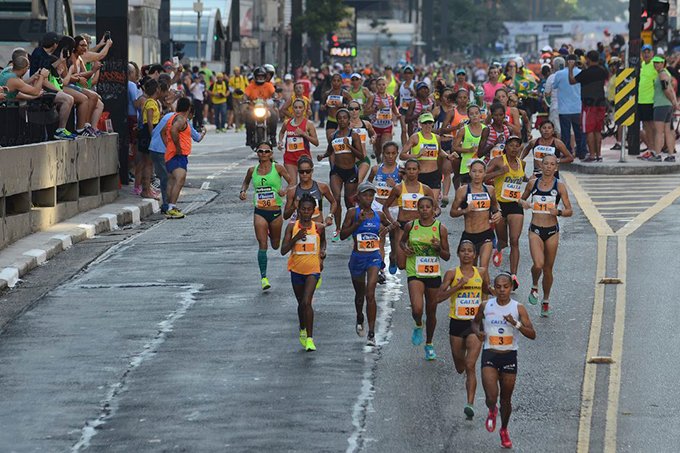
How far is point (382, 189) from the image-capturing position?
1834 centimetres

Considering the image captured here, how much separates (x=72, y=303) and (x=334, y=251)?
4.46 metres

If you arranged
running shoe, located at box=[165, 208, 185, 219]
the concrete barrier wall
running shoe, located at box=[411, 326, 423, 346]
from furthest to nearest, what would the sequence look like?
running shoe, located at box=[165, 208, 185, 219], the concrete barrier wall, running shoe, located at box=[411, 326, 423, 346]

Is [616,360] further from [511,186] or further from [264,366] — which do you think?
[511,186]

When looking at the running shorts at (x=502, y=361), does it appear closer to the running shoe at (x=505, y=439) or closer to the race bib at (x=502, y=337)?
the race bib at (x=502, y=337)

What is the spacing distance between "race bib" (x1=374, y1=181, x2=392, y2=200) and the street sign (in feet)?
47.9

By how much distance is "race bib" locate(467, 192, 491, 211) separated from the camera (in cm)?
1636

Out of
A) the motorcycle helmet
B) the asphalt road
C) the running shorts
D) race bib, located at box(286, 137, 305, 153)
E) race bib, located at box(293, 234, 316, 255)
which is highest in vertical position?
the motorcycle helmet

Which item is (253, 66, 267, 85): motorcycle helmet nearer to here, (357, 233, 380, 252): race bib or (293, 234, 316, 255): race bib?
(357, 233, 380, 252): race bib

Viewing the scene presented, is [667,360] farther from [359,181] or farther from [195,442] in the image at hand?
[359,181]

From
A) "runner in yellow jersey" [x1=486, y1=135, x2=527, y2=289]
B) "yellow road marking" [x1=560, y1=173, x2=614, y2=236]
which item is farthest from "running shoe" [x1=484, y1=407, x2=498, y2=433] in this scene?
"yellow road marking" [x1=560, y1=173, x2=614, y2=236]

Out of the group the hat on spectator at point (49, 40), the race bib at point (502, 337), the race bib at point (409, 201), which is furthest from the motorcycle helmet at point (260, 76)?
the race bib at point (502, 337)

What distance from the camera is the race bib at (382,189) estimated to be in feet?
60.0

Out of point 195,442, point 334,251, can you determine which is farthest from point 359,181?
point 195,442

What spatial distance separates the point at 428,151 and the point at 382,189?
8.89ft
